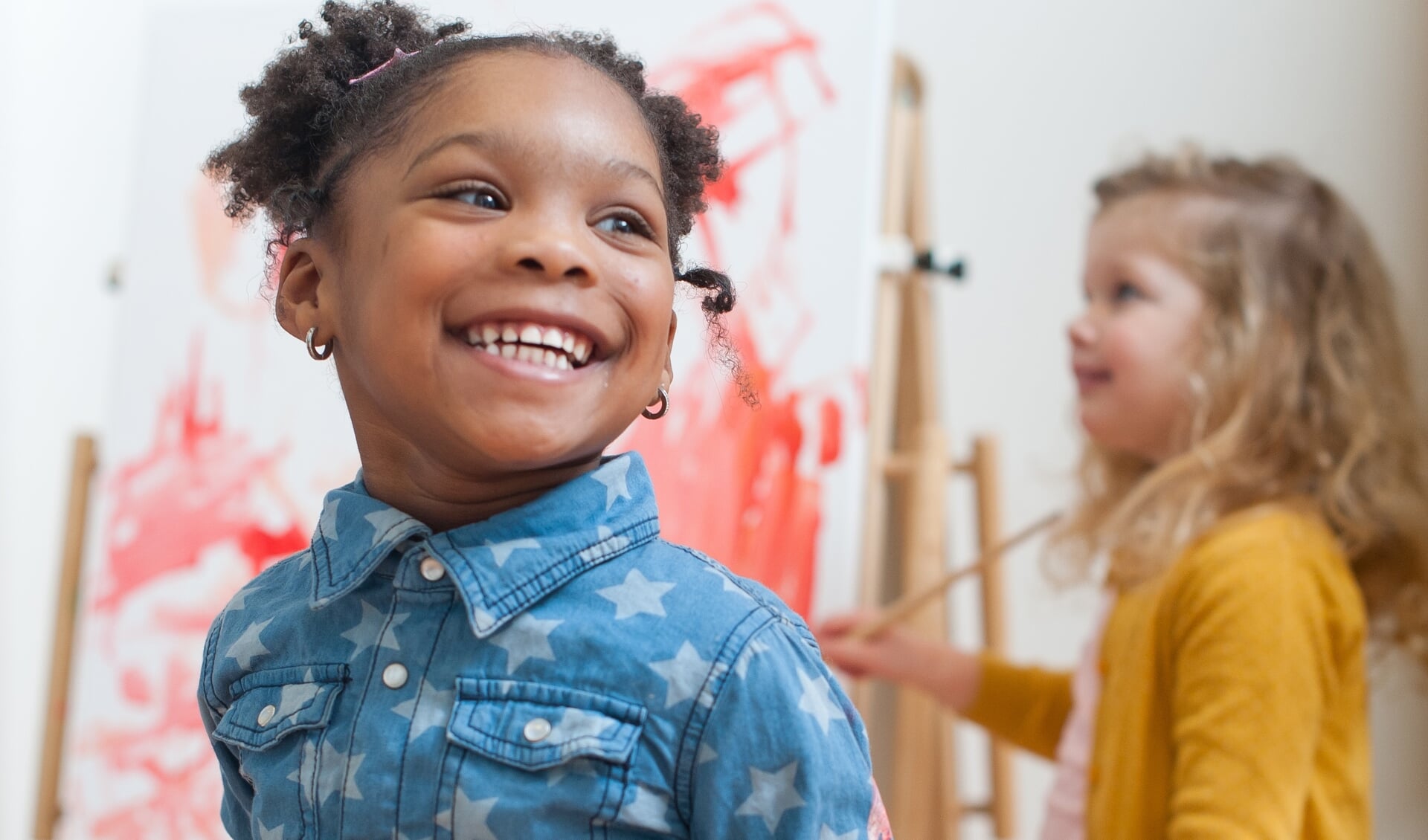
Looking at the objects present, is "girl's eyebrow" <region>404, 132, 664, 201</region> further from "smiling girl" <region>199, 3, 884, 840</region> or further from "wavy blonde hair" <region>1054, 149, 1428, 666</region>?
"wavy blonde hair" <region>1054, 149, 1428, 666</region>

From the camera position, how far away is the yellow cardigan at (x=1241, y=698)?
968 millimetres

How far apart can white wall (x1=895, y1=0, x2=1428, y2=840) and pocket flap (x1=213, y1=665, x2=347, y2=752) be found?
46.2 inches

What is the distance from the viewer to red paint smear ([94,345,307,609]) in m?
1.30

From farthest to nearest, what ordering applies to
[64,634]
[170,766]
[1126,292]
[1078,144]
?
1. [1078,144]
2. [64,634]
3. [170,766]
4. [1126,292]

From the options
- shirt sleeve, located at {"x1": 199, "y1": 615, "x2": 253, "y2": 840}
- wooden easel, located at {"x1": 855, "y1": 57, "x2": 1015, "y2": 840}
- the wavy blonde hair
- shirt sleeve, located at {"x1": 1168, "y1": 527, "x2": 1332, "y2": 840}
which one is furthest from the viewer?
wooden easel, located at {"x1": 855, "y1": 57, "x2": 1015, "y2": 840}

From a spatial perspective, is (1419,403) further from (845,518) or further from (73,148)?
(73,148)

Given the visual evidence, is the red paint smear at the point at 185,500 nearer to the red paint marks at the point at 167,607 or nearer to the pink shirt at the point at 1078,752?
the red paint marks at the point at 167,607

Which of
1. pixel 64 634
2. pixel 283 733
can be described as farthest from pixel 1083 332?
pixel 64 634

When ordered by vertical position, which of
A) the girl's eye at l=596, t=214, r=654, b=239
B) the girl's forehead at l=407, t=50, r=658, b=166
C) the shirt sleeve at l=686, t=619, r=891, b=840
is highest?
the girl's forehead at l=407, t=50, r=658, b=166

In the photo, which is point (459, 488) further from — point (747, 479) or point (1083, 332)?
point (1083, 332)

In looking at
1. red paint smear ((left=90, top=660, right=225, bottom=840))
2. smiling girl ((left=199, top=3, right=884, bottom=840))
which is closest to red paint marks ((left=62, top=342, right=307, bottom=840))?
red paint smear ((left=90, top=660, right=225, bottom=840))

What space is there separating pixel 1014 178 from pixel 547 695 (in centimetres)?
132

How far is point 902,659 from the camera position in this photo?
4.05 ft

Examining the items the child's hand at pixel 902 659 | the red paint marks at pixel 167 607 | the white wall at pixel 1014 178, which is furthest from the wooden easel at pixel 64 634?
the child's hand at pixel 902 659
